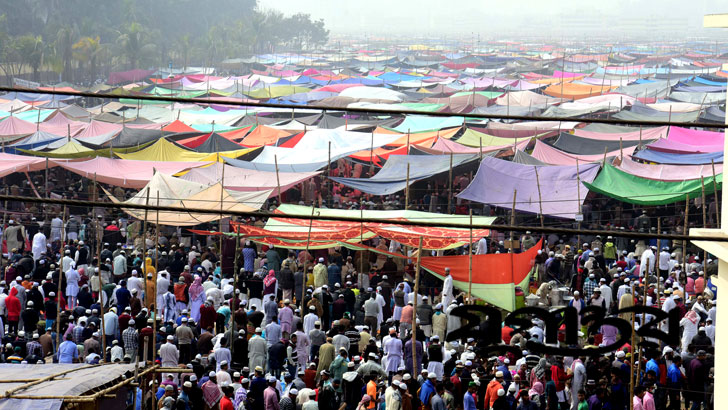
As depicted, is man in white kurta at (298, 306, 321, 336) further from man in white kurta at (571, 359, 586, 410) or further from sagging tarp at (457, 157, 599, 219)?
sagging tarp at (457, 157, 599, 219)

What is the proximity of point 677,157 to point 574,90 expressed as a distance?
22.8 meters

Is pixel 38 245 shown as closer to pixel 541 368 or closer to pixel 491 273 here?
pixel 491 273

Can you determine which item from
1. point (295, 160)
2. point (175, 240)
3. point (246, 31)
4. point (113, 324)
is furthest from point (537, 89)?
point (246, 31)

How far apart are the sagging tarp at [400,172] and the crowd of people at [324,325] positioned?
1.88 m

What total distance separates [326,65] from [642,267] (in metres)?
68.1

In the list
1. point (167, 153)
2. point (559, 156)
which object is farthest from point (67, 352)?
point (559, 156)

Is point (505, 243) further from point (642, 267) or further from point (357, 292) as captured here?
point (357, 292)

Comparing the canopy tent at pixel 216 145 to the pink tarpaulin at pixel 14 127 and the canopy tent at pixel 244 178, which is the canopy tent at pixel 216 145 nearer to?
the canopy tent at pixel 244 178

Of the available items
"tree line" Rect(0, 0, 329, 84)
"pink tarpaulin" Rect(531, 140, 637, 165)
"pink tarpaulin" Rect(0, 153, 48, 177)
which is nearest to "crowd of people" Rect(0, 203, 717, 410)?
"pink tarpaulin" Rect(0, 153, 48, 177)

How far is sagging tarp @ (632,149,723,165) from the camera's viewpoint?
18.5 m

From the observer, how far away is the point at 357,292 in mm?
12961

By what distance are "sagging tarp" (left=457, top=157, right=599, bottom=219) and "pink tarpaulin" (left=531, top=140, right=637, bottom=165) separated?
2.43 metres

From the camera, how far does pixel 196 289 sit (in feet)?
42.1

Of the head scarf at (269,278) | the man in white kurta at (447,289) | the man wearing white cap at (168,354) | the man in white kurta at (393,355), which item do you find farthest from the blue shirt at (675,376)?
the head scarf at (269,278)
